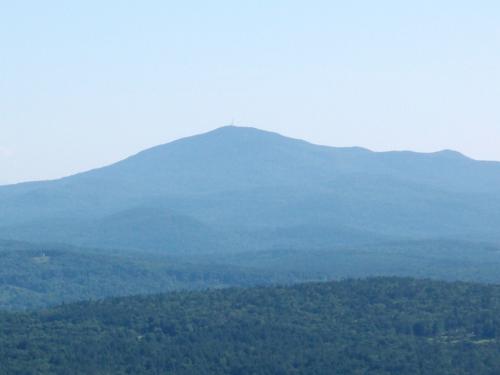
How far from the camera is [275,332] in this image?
182 ft

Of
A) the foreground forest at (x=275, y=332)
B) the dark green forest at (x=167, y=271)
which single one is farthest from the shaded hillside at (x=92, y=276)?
the foreground forest at (x=275, y=332)

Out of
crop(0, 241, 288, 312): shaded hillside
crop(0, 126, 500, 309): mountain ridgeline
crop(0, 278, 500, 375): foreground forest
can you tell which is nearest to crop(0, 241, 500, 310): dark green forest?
crop(0, 241, 288, 312): shaded hillside

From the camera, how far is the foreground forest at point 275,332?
1965 inches

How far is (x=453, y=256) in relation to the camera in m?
121

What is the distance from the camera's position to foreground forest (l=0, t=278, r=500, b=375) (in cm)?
4991

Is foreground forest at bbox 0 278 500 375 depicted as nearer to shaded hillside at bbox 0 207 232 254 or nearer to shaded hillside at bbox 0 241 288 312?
shaded hillside at bbox 0 241 288 312

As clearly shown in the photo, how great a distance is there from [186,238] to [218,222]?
1190 inches

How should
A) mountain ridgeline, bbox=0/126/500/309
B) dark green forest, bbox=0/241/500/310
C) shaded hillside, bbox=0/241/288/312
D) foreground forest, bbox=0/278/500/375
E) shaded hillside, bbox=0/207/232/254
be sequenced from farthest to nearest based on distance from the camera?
1. shaded hillside, bbox=0/207/232/254
2. mountain ridgeline, bbox=0/126/500/309
3. shaded hillside, bbox=0/241/288/312
4. dark green forest, bbox=0/241/500/310
5. foreground forest, bbox=0/278/500/375

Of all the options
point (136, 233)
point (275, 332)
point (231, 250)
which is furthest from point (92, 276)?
point (136, 233)

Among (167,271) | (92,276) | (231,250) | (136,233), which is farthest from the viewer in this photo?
(136,233)

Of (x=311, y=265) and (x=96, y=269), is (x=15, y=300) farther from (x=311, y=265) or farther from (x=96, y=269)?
(x=311, y=265)

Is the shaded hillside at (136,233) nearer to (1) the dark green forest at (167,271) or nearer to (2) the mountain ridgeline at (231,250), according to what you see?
(2) the mountain ridgeline at (231,250)

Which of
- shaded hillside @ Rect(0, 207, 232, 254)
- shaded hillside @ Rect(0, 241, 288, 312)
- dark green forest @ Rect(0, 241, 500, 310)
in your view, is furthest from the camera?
shaded hillside @ Rect(0, 207, 232, 254)

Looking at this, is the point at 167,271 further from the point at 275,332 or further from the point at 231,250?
the point at 275,332
